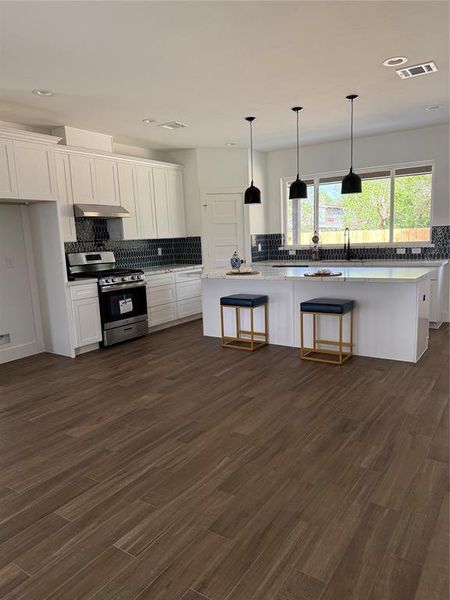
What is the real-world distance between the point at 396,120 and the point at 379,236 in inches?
71.0

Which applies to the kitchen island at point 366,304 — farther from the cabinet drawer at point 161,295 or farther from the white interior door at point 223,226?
the white interior door at point 223,226

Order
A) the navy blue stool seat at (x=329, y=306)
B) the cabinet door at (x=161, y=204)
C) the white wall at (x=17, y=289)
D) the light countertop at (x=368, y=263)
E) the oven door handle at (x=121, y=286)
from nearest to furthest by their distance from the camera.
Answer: the navy blue stool seat at (x=329, y=306)
the white wall at (x=17, y=289)
the oven door handle at (x=121, y=286)
the light countertop at (x=368, y=263)
the cabinet door at (x=161, y=204)

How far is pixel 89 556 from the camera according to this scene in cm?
194

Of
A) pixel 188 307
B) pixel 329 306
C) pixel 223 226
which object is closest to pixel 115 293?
pixel 188 307

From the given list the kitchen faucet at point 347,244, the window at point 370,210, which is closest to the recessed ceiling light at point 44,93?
the window at point 370,210

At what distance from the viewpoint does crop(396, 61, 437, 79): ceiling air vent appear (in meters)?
3.70

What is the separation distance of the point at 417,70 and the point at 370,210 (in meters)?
3.14

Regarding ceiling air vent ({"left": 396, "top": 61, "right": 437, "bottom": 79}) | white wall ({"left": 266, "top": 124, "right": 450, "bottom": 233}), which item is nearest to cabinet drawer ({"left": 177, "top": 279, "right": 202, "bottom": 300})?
white wall ({"left": 266, "top": 124, "right": 450, "bottom": 233})

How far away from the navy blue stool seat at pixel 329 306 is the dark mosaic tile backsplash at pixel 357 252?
2.52 m

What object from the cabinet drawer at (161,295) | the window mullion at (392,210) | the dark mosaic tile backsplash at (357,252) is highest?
the window mullion at (392,210)

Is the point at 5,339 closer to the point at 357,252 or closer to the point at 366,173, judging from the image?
the point at 357,252

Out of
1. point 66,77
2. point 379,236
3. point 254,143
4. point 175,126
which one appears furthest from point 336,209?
point 66,77

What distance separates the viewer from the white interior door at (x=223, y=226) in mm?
7145

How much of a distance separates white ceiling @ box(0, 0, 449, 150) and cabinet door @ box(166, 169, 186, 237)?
1.53m
